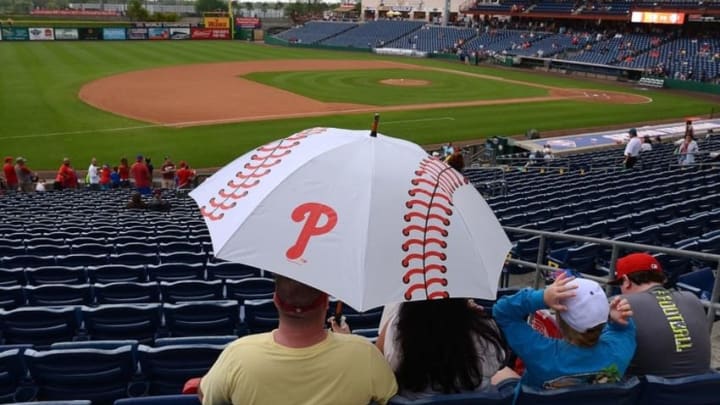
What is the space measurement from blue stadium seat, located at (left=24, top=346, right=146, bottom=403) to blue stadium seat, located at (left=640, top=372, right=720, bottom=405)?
3.58 m

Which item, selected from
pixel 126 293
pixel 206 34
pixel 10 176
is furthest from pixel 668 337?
pixel 206 34

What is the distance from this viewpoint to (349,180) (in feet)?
10.2

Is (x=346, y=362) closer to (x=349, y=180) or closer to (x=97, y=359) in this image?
(x=349, y=180)

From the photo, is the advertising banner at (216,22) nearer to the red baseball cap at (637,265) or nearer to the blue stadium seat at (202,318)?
the blue stadium seat at (202,318)

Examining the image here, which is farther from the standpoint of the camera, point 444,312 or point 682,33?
point 682,33

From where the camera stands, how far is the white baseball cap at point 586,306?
277 centimetres

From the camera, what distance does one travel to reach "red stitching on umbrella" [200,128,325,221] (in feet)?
10.8

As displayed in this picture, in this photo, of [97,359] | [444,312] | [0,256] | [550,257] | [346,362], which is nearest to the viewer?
[346,362]

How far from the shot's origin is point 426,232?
3080 millimetres

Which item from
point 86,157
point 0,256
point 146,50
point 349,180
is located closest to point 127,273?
point 0,256

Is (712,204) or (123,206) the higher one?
(712,204)

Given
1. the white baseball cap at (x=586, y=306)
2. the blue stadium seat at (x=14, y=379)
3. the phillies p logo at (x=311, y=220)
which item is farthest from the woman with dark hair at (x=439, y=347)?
the blue stadium seat at (x=14, y=379)

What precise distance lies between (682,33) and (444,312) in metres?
63.6

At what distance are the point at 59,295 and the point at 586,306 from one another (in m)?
5.97
